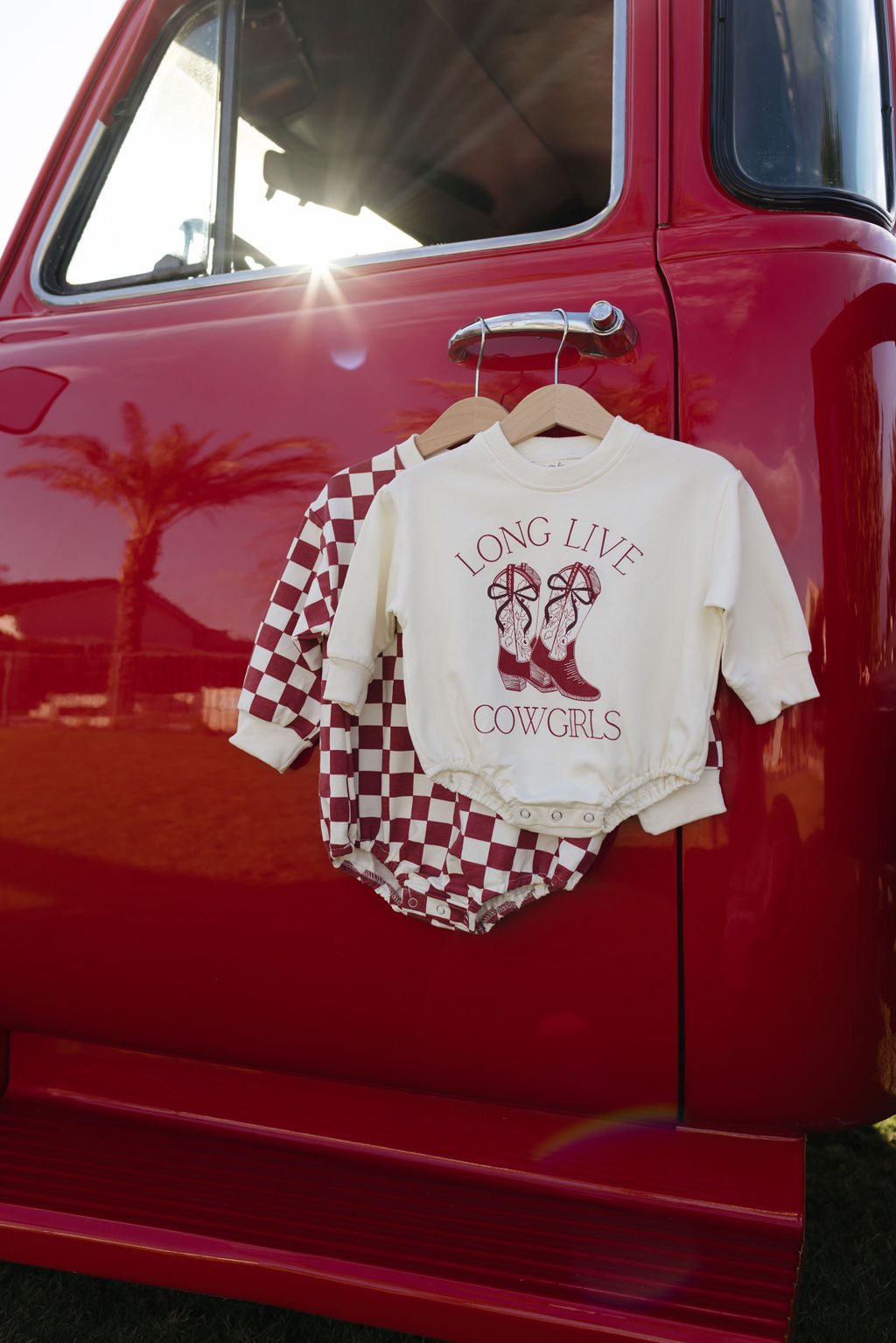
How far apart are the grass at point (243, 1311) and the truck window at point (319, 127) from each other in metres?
1.64

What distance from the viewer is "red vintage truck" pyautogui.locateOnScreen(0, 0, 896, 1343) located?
1225mm

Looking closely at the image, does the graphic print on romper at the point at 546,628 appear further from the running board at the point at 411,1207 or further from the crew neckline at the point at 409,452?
the running board at the point at 411,1207

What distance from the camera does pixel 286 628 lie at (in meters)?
1.40

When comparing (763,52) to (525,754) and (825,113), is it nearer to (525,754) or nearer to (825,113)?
(825,113)

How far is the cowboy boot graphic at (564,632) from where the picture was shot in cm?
126

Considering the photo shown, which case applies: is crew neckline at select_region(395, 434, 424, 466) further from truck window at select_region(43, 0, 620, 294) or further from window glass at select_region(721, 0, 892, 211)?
window glass at select_region(721, 0, 892, 211)

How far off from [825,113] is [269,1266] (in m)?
1.59

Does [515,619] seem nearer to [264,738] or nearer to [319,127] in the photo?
[264,738]

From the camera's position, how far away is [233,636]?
145 cm

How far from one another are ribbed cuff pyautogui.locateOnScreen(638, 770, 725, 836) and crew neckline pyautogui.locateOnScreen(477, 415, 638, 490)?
0.37 metres

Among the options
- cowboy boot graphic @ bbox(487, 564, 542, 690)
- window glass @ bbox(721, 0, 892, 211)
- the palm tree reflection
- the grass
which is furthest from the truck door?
the grass

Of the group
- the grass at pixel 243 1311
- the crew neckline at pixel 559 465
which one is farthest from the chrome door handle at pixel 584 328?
the grass at pixel 243 1311

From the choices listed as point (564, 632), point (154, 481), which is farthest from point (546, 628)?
point (154, 481)

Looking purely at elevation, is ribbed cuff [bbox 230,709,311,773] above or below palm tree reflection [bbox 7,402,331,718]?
below
